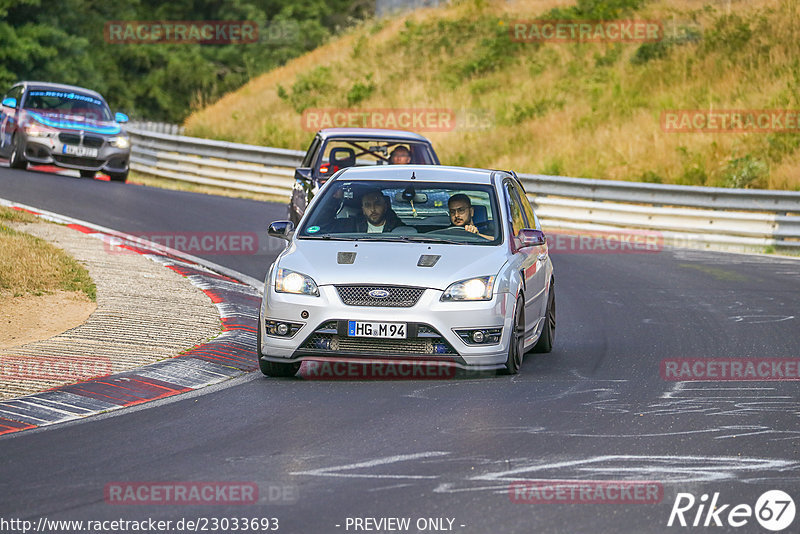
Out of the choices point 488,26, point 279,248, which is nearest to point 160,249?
point 279,248

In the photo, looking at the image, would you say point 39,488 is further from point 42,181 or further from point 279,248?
point 42,181

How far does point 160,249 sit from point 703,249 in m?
9.22

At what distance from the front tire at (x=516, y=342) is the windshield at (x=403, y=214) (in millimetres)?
608

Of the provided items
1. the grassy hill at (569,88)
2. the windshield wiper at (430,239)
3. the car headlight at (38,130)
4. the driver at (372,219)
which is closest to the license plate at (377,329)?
the windshield wiper at (430,239)
